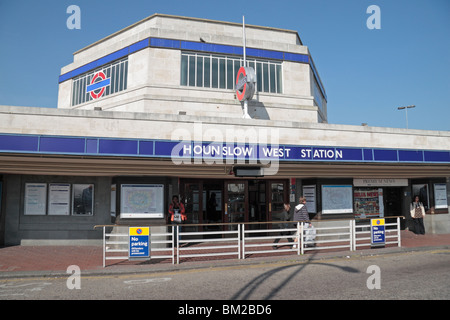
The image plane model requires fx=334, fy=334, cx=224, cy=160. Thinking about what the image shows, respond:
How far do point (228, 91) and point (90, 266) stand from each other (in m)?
12.6

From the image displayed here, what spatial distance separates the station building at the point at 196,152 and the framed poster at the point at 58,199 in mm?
39

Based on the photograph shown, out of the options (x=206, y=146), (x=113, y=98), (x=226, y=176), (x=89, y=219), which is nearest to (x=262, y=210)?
(x=226, y=176)

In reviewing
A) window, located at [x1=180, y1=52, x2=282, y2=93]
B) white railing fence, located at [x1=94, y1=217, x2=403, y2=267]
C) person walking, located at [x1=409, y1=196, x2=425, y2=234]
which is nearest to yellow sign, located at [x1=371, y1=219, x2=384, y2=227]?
white railing fence, located at [x1=94, y1=217, x2=403, y2=267]

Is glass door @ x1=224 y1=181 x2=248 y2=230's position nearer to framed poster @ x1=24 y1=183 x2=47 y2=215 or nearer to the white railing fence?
the white railing fence

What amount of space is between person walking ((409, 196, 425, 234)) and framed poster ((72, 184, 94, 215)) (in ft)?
45.2

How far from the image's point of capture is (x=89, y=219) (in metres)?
13.2

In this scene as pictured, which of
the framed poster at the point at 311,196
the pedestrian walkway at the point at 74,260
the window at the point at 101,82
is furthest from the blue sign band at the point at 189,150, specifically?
the window at the point at 101,82

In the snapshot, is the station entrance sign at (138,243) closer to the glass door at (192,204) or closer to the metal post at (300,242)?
the glass door at (192,204)

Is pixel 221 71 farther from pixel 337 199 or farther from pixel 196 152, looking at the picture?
pixel 196 152

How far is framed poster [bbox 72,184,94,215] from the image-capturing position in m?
13.1

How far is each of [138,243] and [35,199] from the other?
6.17m

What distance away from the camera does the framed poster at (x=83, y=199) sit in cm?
1315

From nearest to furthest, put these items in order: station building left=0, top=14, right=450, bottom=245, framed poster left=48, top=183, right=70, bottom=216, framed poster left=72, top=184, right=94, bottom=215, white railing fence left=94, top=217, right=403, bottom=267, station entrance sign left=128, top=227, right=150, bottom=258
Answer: station entrance sign left=128, top=227, right=150, bottom=258
white railing fence left=94, top=217, right=403, bottom=267
station building left=0, top=14, right=450, bottom=245
framed poster left=48, top=183, right=70, bottom=216
framed poster left=72, top=184, right=94, bottom=215
